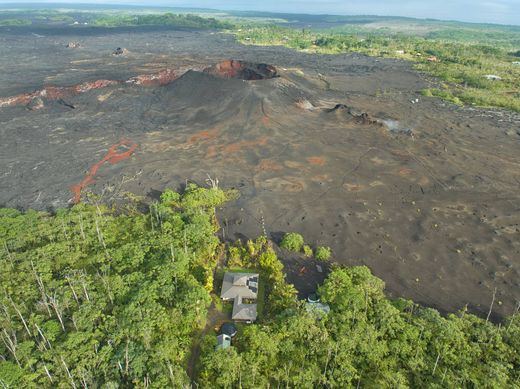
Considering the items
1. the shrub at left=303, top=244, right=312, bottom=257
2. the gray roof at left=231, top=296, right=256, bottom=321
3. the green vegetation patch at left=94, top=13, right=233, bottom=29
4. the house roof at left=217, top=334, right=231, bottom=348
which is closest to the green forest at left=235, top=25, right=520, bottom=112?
the green vegetation patch at left=94, top=13, right=233, bottom=29

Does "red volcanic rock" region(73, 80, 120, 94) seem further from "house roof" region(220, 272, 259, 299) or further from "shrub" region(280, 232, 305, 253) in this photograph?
"house roof" region(220, 272, 259, 299)

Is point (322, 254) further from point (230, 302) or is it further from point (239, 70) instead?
point (239, 70)

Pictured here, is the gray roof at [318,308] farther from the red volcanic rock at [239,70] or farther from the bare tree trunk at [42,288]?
the red volcanic rock at [239,70]

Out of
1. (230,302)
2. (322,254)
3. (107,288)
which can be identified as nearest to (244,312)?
(230,302)

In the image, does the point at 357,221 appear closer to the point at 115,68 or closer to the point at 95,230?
the point at 95,230

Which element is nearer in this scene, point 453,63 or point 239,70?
point 239,70

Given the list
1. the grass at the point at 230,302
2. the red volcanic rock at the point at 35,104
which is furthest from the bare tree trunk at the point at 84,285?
the red volcanic rock at the point at 35,104
